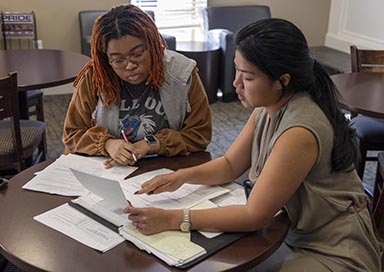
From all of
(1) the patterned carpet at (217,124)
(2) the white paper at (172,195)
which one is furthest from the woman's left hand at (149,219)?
(1) the patterned carpet at (217,124)

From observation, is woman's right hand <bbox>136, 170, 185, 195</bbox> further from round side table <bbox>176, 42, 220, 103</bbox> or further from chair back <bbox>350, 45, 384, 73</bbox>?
round side table <bbox>176, 42, 220, 103</bbox>

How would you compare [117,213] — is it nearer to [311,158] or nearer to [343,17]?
[311,158]

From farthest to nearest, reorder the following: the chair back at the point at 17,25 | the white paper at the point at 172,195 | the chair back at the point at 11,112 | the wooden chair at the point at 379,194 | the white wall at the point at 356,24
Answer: the white wall at the point at 356,24 < the chair back at the point at 17,25 < the chair back at the point at 11,112 < the wooden chair at the point at 379,194 < the white paper at the point at 172,195

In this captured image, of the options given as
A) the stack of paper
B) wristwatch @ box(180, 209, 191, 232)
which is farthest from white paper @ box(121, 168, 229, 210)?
wristwatch @ box(180, 209, 191, 232)

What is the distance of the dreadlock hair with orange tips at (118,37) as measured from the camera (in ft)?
5.25

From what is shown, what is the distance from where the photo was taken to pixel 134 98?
1.75 m

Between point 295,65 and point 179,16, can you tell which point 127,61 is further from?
point 179,16

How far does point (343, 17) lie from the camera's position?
531cm

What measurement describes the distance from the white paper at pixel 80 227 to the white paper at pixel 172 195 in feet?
0.46

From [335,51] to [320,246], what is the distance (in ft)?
14.4


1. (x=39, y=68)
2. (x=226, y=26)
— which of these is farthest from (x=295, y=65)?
(x=226, y=26)

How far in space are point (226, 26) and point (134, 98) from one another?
3338 mm

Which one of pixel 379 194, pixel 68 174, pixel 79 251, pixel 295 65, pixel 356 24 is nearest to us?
pixel 79 251

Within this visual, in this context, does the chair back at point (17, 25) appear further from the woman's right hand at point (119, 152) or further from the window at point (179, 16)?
the woman's right hand at point (119, 152)
